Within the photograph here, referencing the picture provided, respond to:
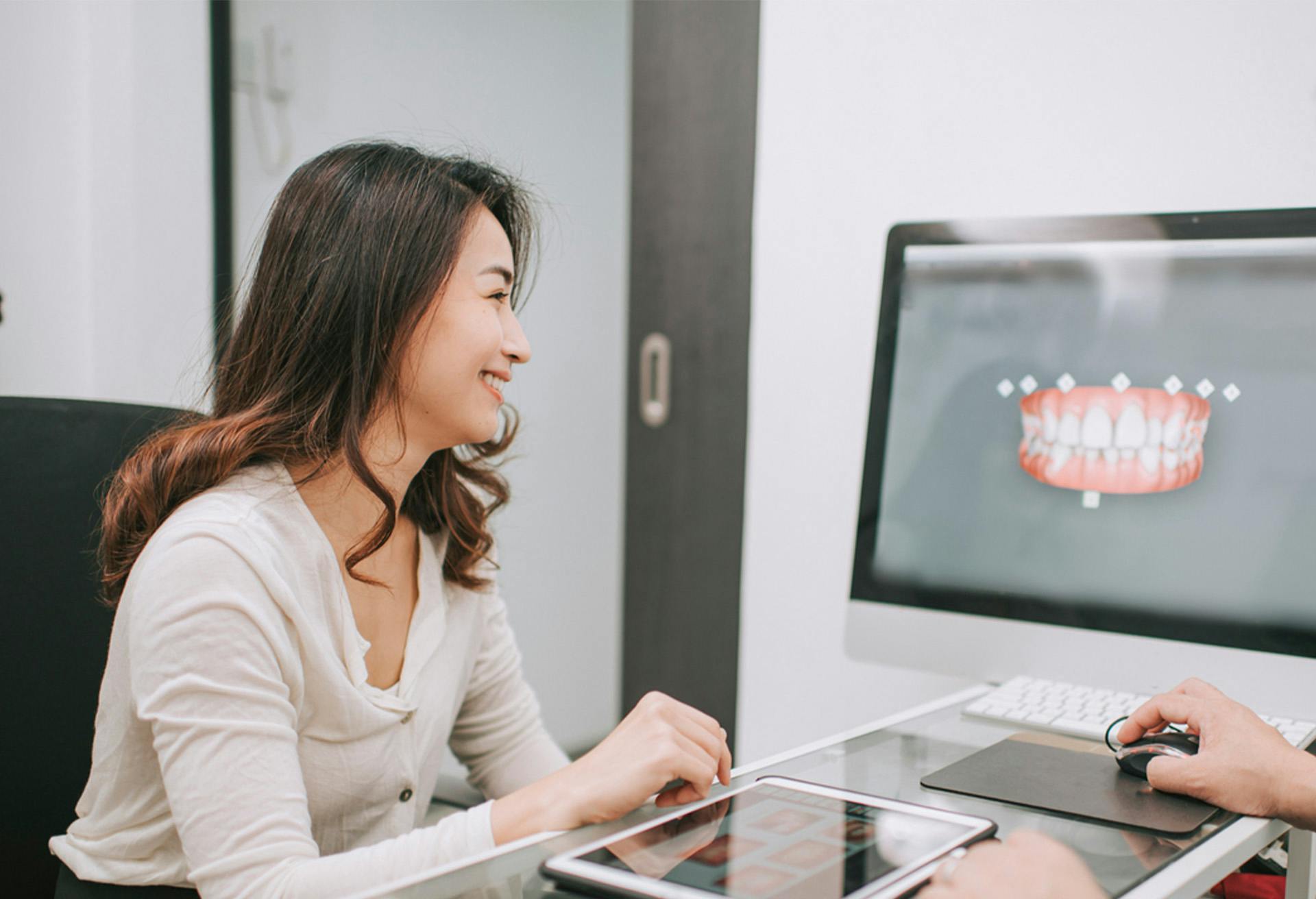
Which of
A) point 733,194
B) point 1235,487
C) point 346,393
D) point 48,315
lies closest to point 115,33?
point 48,315

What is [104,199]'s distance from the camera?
6.38 ft

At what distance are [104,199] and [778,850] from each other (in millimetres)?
1737

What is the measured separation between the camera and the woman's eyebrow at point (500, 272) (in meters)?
1.04

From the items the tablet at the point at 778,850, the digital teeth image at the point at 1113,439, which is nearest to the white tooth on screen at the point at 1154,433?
the digital teeth image at the point at 1113,439

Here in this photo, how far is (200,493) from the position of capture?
0.97 meters

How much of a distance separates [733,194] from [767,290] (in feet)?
0.53

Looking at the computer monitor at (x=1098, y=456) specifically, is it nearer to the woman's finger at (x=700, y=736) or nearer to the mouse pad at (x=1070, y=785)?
the mouse pad at (x=1070, y=785)

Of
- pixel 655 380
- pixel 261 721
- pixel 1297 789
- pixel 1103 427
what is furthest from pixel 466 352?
pixel 655 380

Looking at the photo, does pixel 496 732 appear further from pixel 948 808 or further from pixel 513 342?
pixel 948 808

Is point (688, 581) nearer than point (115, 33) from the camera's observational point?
Yes

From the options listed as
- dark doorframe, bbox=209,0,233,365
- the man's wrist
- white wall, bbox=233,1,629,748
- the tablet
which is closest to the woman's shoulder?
the tablet

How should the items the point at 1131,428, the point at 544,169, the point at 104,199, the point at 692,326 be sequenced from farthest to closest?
1. the point at 544,169
2. the point at 104,199
3. the point at 692,326
4. the point at 1131,428

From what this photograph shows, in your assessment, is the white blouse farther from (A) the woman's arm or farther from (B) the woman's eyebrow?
(B) the woman's eyebrow

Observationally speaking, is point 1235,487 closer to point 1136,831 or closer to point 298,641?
point 1136,831
